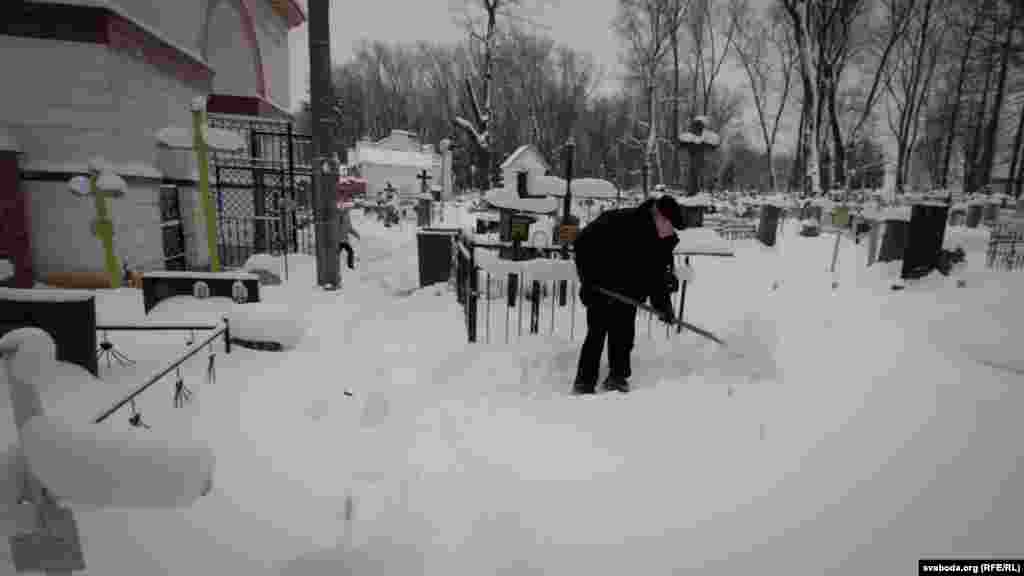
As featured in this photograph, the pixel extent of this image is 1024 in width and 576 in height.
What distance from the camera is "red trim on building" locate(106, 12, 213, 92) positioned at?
258 inches

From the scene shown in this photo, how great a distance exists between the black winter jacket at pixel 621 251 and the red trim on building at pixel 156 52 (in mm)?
7342

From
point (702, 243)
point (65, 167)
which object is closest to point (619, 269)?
point (702, 243)

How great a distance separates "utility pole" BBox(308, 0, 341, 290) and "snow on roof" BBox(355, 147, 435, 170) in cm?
3288

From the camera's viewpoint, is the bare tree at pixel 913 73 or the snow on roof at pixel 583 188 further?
the bare tree at pixel 913 73

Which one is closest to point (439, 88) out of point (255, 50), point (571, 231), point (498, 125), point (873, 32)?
point (498, 125)

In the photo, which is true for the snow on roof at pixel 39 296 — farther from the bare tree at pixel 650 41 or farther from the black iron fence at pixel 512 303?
the bare tree at pixel 650 41

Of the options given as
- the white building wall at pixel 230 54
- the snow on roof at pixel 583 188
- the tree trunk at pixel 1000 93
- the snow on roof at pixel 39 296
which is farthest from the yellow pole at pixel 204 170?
the tree trunk at pixel 1000 93

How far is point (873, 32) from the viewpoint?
25.7 meters

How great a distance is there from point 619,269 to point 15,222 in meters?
7.94

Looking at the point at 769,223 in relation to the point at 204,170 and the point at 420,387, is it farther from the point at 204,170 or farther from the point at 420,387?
the point at 204,170

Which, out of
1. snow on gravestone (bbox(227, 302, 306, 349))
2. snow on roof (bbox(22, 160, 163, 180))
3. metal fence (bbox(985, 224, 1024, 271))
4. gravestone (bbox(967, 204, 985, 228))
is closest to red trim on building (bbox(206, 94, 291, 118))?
snow on roof (bbox(22, 160, 163, 180))

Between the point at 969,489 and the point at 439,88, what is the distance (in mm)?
64737

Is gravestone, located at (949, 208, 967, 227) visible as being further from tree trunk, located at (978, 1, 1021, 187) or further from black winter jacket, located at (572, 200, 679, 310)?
black winter jacket, located at (572, 200, 679, 310)

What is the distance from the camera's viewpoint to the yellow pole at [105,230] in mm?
6160
